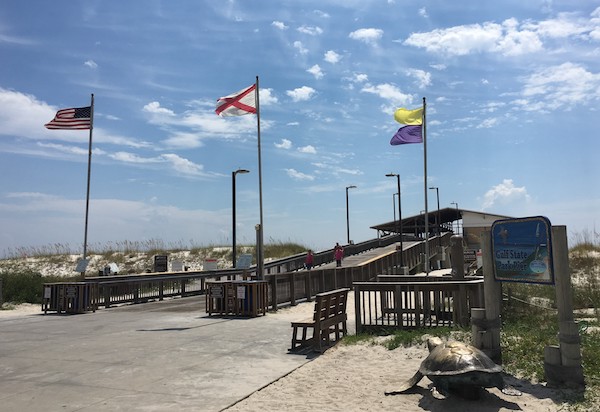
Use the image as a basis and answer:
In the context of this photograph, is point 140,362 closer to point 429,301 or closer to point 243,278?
point 429,301

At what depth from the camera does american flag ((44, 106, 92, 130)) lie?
82.9 feet

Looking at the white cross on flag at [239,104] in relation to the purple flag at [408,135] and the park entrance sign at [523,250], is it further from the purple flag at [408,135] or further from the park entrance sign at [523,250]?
the park entrance sign at [523,250]

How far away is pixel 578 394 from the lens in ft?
20.3

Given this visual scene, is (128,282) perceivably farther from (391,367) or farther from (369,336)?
(391,367)

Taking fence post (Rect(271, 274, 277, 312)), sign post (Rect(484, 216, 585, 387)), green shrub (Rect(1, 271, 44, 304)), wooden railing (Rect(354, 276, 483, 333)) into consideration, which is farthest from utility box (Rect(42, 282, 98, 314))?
sign post (Rect(484, 216, 585, 387))

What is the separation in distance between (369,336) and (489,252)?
351 centimetres

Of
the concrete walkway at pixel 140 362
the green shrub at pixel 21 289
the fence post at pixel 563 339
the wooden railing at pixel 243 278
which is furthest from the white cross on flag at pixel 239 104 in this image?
the fence post at pixel 563 339

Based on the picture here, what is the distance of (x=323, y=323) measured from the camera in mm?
9898

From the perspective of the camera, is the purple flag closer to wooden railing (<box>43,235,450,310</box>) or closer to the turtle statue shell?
wooden railing (<box>43,235,450,310</box>)

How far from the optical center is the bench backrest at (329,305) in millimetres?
9750

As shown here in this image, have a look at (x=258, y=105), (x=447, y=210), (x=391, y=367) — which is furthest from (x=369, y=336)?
(x=447, y=210)

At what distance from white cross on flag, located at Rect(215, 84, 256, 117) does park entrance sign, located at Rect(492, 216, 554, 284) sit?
44.7 ft

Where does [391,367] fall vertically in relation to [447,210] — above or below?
below

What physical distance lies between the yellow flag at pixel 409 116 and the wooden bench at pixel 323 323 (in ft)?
54.3
